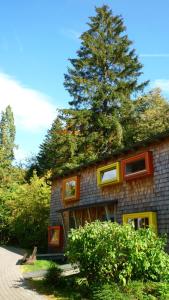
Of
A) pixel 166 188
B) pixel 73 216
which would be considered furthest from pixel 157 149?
pixel 73 216

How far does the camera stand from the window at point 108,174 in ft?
54.4

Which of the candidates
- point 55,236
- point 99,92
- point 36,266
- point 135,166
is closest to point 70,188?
point 55,236

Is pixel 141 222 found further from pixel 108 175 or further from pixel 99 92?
pixel 99 92

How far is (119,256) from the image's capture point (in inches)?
384

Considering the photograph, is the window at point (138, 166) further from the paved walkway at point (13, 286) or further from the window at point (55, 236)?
the window at point (55, 236)

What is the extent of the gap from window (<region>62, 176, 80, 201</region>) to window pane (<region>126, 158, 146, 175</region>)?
505 cm

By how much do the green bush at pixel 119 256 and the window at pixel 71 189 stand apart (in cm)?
986

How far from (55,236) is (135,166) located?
8790mm

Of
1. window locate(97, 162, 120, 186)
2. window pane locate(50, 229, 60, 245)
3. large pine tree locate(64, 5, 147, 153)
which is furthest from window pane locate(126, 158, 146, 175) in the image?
large pine tree locate(64, 5, 147, 153)

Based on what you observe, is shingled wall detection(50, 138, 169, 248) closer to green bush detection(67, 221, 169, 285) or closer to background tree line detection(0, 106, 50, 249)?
green bush detection(67, 221, 169, 285)

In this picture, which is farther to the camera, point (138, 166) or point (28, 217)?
point (28, 217)

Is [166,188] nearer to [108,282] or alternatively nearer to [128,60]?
[108,282]

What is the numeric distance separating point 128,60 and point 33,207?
1787cm

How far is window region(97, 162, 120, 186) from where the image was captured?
16.6 metres
